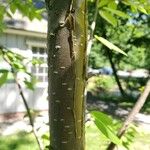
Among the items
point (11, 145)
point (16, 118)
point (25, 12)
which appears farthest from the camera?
point (16, 118)

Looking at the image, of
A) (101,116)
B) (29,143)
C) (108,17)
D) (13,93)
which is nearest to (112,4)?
(108,17)

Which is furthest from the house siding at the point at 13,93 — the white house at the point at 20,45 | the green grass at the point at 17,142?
the green grass at the point at 17,142

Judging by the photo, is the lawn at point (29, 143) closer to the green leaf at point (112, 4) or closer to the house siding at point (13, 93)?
the house siding at point (13, 93)

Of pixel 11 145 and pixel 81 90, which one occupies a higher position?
pixel 81 90

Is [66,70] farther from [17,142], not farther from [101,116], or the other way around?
[17,142]

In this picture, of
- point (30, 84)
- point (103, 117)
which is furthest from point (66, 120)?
point (30, 84)

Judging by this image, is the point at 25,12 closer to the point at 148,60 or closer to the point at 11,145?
the point at 11,145

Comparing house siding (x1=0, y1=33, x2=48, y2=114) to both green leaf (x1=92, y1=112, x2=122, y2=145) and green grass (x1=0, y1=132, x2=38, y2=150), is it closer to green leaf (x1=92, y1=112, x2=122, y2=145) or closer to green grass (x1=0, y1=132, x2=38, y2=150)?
green grass (x1=0, y1=132, x2=38, y2=150)

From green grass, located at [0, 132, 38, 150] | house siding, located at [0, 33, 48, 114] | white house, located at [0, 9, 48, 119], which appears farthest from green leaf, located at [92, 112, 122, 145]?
house siding, located at [0, 33, 48, 114]
